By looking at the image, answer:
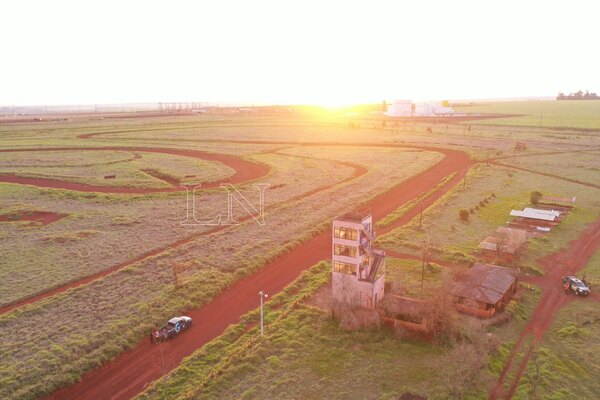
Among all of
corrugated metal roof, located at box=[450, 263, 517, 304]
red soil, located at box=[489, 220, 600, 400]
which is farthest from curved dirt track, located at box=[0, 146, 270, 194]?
red soil, located at box=[489, 220, 600, 400]

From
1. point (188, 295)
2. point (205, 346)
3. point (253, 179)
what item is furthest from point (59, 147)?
point (205, 346)

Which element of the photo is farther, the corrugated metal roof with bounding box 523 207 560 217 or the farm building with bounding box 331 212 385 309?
the corrugated metal roof with bounding box 523 207 560 217

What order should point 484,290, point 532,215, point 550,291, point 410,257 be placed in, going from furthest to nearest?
1. point 532,215
2. point 410,257
3. point 550,291
4. point 484,290

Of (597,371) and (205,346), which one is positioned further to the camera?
(205,346)

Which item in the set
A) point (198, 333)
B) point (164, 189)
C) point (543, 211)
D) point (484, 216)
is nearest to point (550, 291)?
point (484, 216)

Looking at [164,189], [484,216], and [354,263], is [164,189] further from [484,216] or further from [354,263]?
[484,216]

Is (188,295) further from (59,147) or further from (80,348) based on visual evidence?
(59,147)

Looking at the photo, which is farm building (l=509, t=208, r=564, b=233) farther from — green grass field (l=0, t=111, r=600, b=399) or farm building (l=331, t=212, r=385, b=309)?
farm building (l=331, t=212, r=385, b=309)
